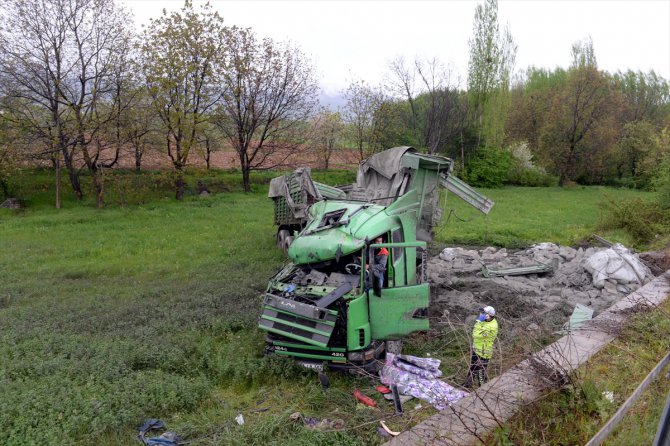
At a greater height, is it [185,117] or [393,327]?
[185,117]

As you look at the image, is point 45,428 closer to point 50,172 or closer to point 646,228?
point 646,228

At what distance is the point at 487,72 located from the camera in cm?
3488

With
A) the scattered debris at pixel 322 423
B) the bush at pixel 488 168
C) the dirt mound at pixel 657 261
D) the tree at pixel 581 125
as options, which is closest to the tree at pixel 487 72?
the bush at pixel 488 168

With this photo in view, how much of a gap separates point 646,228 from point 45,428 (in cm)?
1816

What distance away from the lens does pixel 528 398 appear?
5.18m

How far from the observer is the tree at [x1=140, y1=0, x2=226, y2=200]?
23062 millimetres

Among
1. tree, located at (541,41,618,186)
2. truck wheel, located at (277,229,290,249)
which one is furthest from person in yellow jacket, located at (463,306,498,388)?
tree, located at (541,41,618,186)

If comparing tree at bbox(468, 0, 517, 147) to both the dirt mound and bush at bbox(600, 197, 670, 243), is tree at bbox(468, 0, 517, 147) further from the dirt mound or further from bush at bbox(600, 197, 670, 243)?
the dirt mound

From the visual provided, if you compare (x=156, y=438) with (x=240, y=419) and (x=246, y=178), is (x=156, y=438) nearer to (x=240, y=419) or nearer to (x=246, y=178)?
(x=240, y=419)

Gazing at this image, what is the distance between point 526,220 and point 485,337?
17.0m

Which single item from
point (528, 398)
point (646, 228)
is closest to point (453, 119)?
point (646, 228)

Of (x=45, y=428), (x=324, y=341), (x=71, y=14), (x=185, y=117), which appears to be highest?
(x=71, y=14)

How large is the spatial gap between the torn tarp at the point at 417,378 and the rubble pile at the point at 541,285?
81.3 inches

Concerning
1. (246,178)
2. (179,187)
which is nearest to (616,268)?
(179,187)
